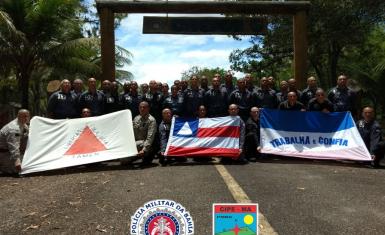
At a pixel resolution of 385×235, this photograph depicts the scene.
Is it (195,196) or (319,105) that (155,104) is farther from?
(195,196)

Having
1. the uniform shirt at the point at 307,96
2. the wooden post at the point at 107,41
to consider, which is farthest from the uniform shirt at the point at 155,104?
the uniform shirt at the point at 307,96

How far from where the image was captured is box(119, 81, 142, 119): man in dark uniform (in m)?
11.8

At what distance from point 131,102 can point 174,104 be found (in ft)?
3.37

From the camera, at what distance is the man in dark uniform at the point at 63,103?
11055 millimetres

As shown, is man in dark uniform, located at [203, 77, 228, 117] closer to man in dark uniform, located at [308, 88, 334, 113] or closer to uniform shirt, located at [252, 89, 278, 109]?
uniform shirt, located at [252, 89, 278, 109]

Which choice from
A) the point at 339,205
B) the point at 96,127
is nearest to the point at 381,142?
the point at 339,205

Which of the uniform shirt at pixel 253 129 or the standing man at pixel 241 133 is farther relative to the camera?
the uniform shirt at pixel 253 129

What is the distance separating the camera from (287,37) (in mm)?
22891

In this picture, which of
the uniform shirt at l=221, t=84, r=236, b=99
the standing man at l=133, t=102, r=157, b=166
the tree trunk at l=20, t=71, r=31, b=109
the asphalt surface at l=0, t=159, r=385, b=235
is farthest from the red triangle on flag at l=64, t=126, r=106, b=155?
the tree trunk at l=20, t=71, r=31, b=109

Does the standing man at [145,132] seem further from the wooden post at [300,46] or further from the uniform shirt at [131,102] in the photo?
the wooden post at [300,46]

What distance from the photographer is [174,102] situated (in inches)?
460

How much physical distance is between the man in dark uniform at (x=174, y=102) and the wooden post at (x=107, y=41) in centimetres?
239

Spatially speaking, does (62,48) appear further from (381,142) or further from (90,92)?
(381,142)

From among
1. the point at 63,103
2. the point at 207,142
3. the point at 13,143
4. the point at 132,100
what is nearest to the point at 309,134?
the point at 207,142
